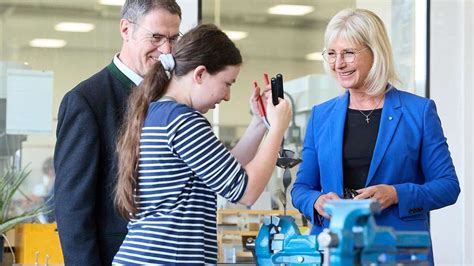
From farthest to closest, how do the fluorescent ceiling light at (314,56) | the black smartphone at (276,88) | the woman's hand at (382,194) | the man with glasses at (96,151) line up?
the fluorescent ceiling light at (314,56) < the woman's hand at (382,194) < the man with glasses at (96,151) < the black smartphone at (276,88)

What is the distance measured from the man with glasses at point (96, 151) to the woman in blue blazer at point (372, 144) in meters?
0.56

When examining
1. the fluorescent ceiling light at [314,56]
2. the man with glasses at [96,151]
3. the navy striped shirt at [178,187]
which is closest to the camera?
the navy striped shirt at [178,187]

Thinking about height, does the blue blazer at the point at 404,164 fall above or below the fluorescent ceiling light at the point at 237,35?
below

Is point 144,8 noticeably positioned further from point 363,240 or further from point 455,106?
point 455,106

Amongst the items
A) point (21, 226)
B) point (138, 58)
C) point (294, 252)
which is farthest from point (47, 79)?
point (294, 252)

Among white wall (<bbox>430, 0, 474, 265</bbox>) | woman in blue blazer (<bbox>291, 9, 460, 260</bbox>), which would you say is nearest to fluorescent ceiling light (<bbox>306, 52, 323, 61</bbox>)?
white wall (<bbox>430, 0, 474, 265</bbox>)

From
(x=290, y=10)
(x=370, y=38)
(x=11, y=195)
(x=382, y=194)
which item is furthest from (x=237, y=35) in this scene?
(x=382, y=194)

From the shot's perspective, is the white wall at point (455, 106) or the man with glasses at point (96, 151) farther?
the white wall at point (455, 106)

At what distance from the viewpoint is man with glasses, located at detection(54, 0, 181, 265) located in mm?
2590

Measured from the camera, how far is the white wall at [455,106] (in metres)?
5.03

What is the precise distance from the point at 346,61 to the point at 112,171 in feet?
2.56

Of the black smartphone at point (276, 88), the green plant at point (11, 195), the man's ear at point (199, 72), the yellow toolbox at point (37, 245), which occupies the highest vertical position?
the man's ear at point (199, 72)

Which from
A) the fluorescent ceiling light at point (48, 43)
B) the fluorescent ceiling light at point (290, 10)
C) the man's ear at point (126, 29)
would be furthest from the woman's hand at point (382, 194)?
the fluorescent ceiling light at point (290, 10)

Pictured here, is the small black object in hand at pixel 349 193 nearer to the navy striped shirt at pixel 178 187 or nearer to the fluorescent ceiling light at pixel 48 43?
the navy striped shirt at pixel 178 187
